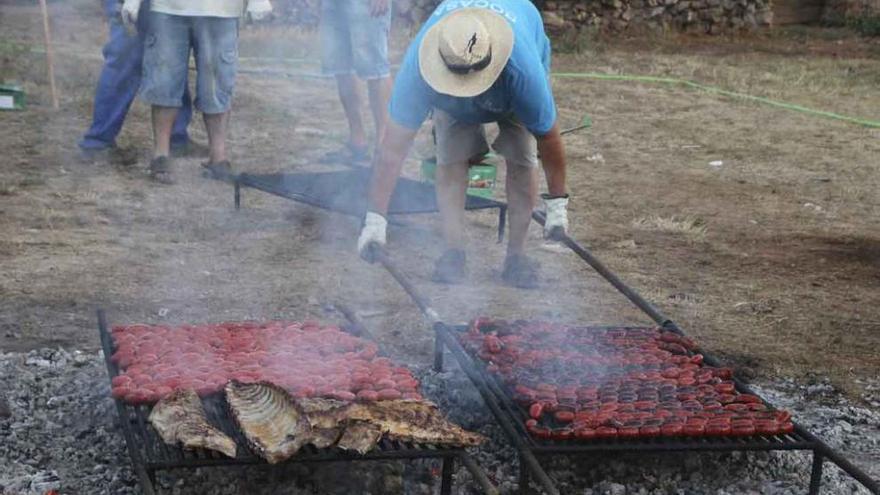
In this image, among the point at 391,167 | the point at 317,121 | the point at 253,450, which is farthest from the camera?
the point at 317,121

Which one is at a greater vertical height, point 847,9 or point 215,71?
point 215,71

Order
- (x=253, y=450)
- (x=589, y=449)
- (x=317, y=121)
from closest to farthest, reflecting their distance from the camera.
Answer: (x=253, y=450), (x=589, y=449), (x=317, y=121)

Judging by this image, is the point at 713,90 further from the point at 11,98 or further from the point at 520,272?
the point at 11,98

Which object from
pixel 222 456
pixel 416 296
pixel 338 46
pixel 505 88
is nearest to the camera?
pixel 222 456

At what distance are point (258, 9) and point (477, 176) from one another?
194cm

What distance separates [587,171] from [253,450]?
6427 millimetres

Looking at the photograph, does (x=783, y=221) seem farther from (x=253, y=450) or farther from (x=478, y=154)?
(x=253, y=450)

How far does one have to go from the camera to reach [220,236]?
24.7ft

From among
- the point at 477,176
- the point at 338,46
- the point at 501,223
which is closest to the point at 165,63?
the point at 338,46

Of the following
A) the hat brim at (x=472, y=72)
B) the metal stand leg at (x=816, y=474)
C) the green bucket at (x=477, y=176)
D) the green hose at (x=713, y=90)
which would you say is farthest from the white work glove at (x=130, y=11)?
the green hose at (x=713, y=90)

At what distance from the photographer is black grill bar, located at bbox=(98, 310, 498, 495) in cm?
367

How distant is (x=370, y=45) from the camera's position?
8.60 m

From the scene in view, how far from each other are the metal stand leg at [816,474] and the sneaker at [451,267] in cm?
282

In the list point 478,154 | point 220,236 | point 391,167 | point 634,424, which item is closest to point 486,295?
point 478,154
